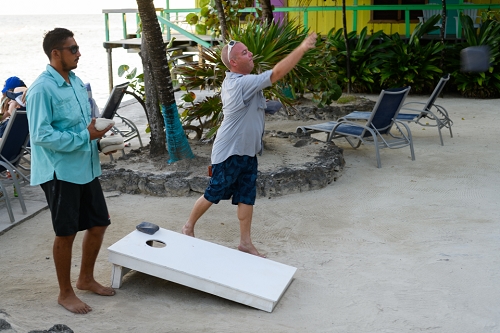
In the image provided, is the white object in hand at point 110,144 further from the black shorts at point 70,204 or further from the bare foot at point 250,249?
the bare foot at point 250,249

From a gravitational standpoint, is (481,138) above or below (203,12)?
below

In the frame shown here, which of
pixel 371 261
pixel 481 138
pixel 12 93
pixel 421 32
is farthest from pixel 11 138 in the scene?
pixel 421 32

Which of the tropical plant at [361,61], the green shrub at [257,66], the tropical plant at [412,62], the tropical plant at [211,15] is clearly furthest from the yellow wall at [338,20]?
the green shrub at [257,66]

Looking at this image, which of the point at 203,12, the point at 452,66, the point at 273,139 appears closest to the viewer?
the point at 273,139

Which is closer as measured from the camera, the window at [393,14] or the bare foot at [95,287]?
the bare foot at [95,287]

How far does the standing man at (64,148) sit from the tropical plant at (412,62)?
9841 mm

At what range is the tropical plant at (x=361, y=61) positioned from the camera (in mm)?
13188

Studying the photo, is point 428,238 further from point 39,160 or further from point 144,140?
point 144,140

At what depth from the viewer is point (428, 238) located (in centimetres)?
516

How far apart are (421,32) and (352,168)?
675 centimetres

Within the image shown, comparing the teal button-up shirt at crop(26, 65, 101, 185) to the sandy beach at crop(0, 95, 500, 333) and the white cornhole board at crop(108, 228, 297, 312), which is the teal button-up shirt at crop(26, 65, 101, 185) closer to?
the white cornhole board at crop(108, 228, 297, 312)

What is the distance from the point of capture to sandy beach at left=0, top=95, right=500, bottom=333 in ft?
12.3

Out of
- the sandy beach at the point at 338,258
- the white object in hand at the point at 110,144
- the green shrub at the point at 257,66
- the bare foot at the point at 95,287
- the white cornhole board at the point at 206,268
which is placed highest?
the green shrub at the point at 257,66

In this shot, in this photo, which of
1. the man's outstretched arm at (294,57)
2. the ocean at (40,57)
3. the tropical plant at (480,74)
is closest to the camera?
the man's outstretched arm at (294,57)
